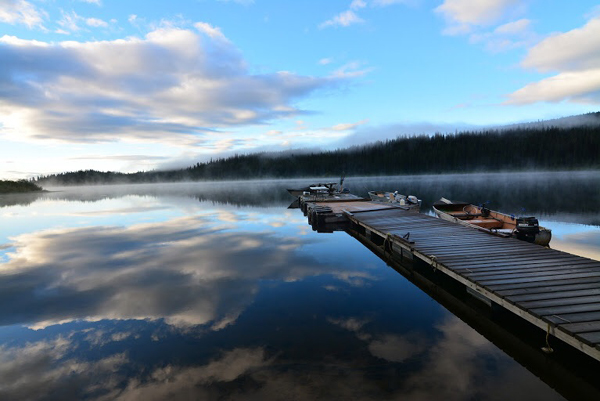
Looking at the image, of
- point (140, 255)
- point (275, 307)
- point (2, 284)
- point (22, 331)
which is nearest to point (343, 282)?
point (275, 307)

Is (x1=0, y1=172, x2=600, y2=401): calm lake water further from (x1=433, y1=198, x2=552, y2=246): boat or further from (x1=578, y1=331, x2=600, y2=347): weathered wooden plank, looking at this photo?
(x1=433, y1=198, x2=552, y2=246): boat

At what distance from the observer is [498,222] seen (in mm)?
18750

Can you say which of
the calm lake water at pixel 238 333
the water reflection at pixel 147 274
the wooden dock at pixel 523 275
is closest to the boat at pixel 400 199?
the water reflection at pixel 147 274

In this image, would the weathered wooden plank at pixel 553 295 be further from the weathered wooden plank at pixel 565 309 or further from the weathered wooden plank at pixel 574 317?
the weathered wooden plank at pixel 574 317

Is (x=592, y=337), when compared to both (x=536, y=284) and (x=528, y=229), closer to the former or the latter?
(x=536, y=284)

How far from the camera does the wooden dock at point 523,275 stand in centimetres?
634

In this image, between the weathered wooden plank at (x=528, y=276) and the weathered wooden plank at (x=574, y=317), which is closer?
the weathered wooden plank at (x=574, y=317)

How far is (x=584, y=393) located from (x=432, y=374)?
2.53m

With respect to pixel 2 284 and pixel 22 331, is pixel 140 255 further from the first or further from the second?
pixel 22 331

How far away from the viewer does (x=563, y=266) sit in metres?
9.66

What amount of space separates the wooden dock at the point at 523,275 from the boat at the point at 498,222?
4.94 ft

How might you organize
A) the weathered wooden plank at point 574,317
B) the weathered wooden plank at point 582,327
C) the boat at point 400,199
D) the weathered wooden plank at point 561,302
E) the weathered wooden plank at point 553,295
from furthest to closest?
1. the boat at point 400,199
2. the weathered wooden plank at point 553,295
3. the weathered wooden plank at point 561,302
4. the weathered wooden plank at point 574,317
5. the weathered wooden plank at point 582,327

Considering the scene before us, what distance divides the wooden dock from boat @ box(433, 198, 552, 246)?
1.51 metres

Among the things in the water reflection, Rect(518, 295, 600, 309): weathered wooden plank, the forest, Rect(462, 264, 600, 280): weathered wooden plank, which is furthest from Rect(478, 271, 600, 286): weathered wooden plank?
the forest
